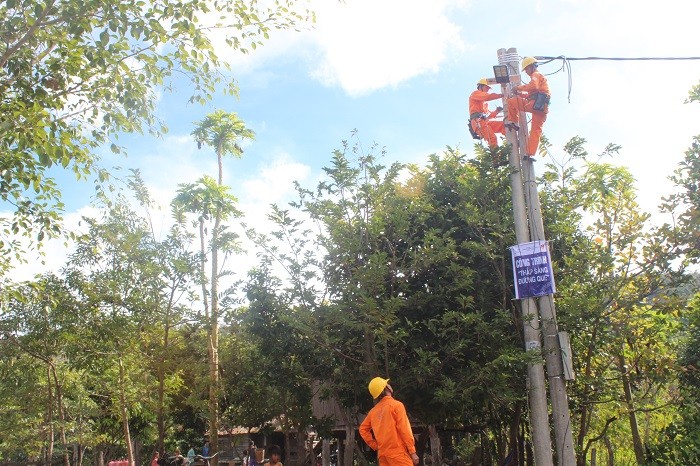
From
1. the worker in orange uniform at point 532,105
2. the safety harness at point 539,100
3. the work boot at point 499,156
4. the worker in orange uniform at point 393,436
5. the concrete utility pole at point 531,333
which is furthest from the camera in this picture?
the work boot at point 499,156

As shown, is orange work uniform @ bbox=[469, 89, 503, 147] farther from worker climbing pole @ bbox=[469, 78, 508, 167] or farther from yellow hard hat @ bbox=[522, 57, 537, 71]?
yellow hard hat @ bbox=[522, 57, 537, 71]

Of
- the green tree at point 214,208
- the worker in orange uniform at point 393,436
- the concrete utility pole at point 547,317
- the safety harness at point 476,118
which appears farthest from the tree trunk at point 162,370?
the concrete utility pole at point 547,317

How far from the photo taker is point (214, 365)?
16.2 meters

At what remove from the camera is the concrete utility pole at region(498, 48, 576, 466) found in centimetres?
639

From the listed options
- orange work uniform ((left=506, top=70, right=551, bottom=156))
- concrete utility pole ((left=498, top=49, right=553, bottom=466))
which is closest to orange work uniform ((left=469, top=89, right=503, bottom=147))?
orange work uniform ((left=506, top=70, right=551, bottom=156))

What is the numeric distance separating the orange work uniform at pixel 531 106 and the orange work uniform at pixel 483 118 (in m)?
0.74

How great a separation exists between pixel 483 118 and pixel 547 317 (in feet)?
10.5

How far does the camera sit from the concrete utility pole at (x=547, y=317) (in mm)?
6391

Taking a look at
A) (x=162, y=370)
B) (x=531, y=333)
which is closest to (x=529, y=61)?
(x=531, y=333)

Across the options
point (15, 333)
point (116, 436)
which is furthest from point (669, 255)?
point (116, 436)

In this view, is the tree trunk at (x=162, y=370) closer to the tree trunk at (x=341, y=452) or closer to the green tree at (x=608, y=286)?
the tree trunk at (x=341, y=452)

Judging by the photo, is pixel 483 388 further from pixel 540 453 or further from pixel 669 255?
pixel 669 255

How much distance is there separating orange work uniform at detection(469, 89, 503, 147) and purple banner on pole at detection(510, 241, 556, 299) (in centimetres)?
234

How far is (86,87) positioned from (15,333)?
9.76 m
